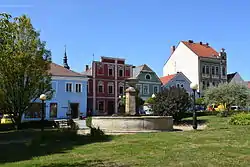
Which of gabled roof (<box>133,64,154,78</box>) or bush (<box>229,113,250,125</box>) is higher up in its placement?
gabled roof (<box>133,64,154,78</box>)

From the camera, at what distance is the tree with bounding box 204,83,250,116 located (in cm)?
3475

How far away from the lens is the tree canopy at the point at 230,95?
34750 millimetres

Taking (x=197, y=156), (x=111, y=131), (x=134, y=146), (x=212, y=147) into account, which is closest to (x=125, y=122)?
(x=111, y=131)

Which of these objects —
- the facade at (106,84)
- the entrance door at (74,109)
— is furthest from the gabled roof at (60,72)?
the facade at (106,84)

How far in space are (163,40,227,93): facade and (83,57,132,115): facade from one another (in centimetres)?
1371

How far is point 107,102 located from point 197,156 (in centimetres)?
4512

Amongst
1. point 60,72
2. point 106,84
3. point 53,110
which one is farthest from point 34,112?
point 106,84

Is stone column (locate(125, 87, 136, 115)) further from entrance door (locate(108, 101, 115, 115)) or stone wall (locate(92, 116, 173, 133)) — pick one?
entrance door (locate(108, 101, 115, 115))

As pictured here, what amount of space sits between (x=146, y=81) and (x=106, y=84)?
305 inches

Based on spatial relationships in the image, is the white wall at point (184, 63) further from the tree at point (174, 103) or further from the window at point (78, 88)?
the tree at point (174, 103)

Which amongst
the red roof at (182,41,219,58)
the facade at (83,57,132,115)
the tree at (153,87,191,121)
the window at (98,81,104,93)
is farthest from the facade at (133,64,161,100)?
the tree at (153,87,191,121)

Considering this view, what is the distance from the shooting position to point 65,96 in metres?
47.7

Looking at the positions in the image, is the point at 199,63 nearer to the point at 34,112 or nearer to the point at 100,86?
the point at 100,86

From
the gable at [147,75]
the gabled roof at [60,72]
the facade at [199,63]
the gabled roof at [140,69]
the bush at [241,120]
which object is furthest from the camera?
the facade at [199,63]
